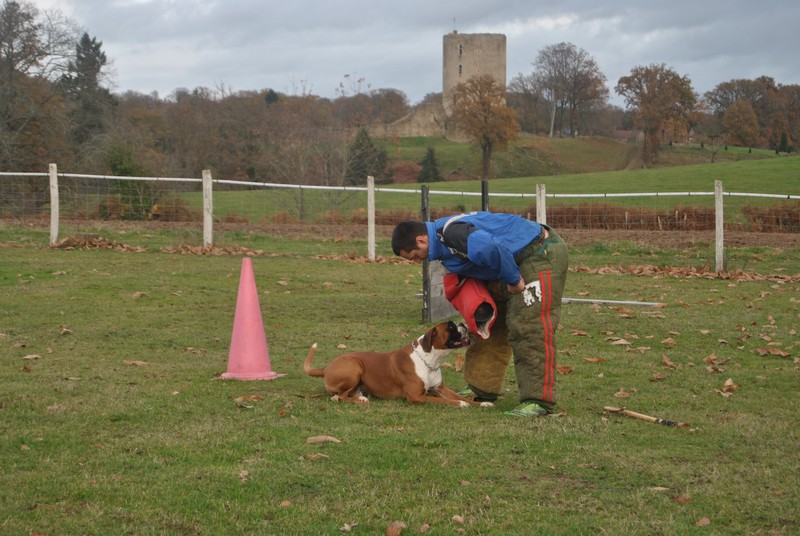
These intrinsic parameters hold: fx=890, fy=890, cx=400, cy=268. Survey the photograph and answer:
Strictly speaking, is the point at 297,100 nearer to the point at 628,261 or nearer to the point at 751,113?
the point at 628,261

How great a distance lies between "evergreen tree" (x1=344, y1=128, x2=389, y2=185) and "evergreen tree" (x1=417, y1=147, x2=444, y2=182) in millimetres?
4280

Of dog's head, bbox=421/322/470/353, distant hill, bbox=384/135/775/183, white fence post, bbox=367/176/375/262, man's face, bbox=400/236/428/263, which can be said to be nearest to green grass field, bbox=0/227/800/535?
dog's head, bbox=421/322/470/353

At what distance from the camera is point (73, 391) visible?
720 centimetres

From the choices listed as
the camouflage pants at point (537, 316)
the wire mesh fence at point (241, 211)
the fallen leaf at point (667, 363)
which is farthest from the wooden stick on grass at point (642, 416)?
the wire mesh fence at point (241, 211)

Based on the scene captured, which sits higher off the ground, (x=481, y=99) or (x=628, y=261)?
(x=481, y=99)

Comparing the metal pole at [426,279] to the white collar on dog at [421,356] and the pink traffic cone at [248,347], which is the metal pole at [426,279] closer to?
the pink traffic cone at [248,347]

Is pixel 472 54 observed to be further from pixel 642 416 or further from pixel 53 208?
pixel 642 416

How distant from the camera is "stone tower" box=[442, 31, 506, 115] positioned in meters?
111

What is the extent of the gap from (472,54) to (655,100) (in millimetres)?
33316

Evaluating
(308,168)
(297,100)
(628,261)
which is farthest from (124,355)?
(297,100)

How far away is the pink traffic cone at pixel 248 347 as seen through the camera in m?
8.11

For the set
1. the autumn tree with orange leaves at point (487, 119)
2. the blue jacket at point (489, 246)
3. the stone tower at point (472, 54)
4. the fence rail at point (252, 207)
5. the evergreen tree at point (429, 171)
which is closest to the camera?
the blue jacket at point (489, 246)

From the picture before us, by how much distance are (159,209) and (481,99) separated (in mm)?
62895

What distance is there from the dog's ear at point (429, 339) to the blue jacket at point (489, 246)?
1.84ft
